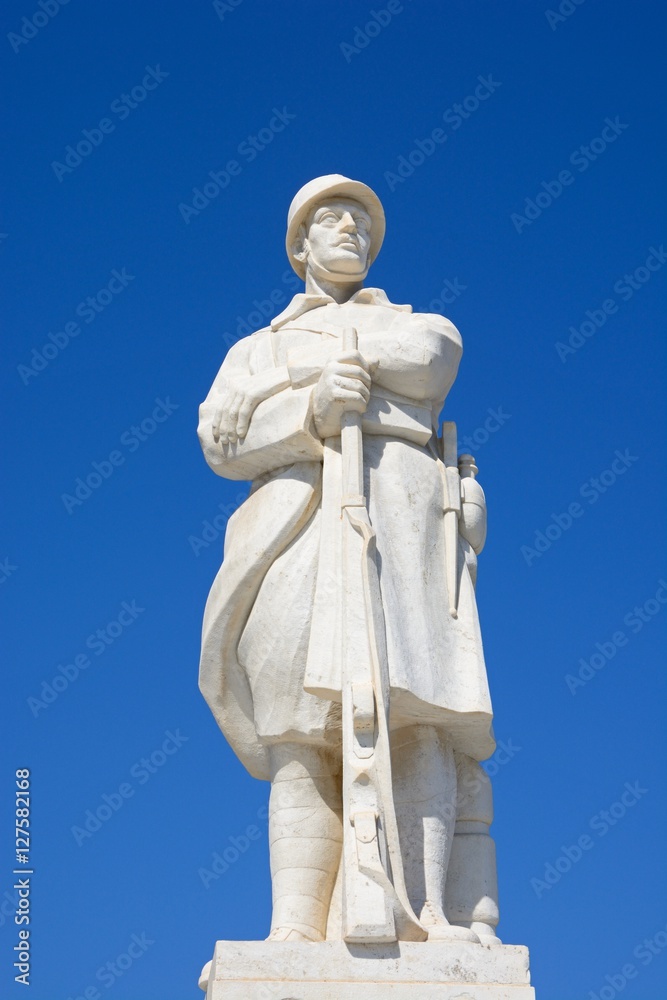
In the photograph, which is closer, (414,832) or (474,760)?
(414,832)

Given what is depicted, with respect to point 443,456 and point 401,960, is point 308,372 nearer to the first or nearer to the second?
point 443,456

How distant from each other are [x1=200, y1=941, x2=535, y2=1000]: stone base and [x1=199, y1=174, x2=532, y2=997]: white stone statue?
0.33 metres

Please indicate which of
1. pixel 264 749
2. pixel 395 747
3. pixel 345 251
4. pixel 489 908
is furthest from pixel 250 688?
pixel 345 251

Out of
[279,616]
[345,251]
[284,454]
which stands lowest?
[279,616]

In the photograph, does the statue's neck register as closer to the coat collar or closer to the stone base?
the coat collar

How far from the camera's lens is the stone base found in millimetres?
6738

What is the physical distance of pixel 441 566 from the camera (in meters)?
8.25

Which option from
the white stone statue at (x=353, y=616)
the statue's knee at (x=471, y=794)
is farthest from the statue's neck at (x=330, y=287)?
the statue's knee at (x=471, y=794)

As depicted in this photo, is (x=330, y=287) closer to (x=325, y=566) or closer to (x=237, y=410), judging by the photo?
(x=237, y=410)

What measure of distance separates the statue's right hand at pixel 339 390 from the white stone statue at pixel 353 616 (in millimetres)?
12

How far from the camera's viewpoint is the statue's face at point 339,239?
897cm

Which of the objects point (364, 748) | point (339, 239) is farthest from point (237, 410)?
point (364, 748)

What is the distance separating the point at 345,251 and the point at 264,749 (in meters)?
3.07

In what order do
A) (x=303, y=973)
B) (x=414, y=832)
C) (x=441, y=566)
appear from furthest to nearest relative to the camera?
(x=441, y=566) < (x=414, y=832) < (x=303, y=973)
